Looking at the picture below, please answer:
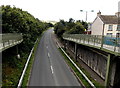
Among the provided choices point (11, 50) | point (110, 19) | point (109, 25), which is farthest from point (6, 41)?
point (110, 19)

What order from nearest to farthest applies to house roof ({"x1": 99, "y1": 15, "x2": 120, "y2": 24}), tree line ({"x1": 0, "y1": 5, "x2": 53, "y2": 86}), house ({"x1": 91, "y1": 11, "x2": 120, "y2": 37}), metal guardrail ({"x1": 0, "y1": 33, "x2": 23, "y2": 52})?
1. metal guardrail ({"x1": 0, "y1": 33, "x2": 23, "y2": 52})
2. tree line ({"x1": 0, "y1": 5, "x2": 53, "y2": 86})
3. house ({"x1": 91, "y1": 11, "x2": 120, "y2": 37})
4. house roof ({"x1": 99, "y1": 15, "x2": 120, "y2": 24})

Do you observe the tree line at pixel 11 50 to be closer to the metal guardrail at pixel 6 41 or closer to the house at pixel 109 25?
the metal guardrail at pixel 6 41

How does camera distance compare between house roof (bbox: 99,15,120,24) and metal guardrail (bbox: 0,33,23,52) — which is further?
house roof (bbox: 99,15,120,24)

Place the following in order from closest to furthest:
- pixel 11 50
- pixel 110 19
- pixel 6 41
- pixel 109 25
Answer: pixel 6 41 < pixel 11 50 < pixel 109 25 < pixel 110 19

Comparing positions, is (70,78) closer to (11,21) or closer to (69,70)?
(69,70)

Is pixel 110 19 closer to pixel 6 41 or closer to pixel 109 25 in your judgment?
pixel 109 25

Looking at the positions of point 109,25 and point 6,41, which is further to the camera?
point 109,25

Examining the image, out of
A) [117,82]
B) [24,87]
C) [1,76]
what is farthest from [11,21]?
[117,82]

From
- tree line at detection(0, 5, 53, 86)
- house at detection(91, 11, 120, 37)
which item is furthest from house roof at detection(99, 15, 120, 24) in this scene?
tree line at detection(0, 5, 53, 86)

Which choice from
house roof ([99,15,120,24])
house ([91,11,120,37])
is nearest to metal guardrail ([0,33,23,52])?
house ([91,11,120,37])

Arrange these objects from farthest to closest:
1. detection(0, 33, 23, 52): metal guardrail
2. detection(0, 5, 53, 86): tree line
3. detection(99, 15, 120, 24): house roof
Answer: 1. detection(99, 15, 120, 24): house roof
2. detection(0, 5, 53, 86): tree line
3. detection(0, 33, 23, 52): metal guardrail

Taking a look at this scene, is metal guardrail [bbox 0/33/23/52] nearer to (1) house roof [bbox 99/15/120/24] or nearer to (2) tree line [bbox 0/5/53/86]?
(2) tree line [bbox 0/5/53/86]

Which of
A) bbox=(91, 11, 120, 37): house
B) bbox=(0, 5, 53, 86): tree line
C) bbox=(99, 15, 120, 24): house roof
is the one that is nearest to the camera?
bbox=(0, 5, 53, 86): tree line

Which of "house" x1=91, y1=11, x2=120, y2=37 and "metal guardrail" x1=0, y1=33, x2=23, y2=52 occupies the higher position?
"house" x1=91, y1=11, x2=120, y2=37
